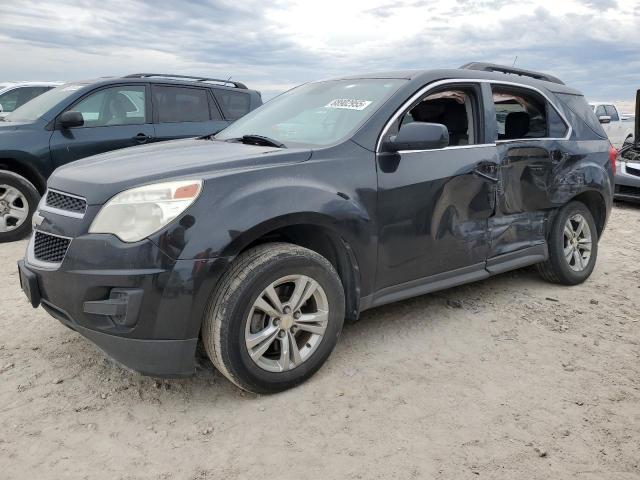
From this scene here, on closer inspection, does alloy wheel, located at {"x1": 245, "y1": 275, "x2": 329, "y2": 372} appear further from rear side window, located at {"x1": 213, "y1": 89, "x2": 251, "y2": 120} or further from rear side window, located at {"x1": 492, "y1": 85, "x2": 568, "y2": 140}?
rear side window, located at {"x1": 213, "y1": 89, "x2": 251, "y2": 120}

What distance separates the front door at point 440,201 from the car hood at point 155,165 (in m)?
0.62

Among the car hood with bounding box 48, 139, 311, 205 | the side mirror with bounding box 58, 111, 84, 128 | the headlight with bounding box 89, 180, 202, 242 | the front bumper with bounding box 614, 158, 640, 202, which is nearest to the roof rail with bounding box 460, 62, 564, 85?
the car hood with bounding box 48, 139, 311, 205

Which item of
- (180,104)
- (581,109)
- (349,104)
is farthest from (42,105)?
(581,109)

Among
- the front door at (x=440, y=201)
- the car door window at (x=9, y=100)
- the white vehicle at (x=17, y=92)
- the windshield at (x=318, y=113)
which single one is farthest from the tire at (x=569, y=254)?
the car door window at (x=9, y=100)

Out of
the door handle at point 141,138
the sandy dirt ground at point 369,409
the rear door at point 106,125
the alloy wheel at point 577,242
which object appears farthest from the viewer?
the door handle at point 141,138

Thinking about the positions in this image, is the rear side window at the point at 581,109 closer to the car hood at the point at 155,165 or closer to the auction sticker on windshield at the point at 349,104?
the auction sticker on windshield at the point at 349,104

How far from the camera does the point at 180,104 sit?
677 centimetres

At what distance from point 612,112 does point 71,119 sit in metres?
16.3

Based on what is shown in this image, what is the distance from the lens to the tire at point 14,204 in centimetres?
586

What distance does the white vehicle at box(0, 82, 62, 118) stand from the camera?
1001cm

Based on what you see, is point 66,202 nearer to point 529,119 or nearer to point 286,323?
point 286,323

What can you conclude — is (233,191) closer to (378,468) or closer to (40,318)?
(378,468)

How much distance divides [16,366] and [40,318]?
2.27ft

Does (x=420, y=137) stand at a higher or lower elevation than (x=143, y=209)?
higher
